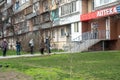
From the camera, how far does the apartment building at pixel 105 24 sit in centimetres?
4012

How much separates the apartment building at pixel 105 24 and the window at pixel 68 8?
5.51 meters

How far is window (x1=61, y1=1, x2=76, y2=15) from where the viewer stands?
5123cm

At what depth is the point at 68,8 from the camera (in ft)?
174

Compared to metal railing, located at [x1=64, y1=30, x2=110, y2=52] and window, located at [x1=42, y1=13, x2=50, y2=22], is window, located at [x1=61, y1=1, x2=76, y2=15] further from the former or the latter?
window, located at [x1=42, y1=13, x2=50, y2=22]

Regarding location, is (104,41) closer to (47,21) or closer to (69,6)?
(69,6)

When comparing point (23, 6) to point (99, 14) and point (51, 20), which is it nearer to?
point (51, 20)

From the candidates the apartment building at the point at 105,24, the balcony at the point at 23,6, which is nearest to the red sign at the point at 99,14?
the apartment building at the point at 105,24

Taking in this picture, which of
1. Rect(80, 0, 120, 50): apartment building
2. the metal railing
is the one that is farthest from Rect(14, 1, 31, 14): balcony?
the metal railing

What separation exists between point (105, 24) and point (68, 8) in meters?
11.2

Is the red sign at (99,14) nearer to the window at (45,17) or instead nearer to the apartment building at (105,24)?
the apartment building at (105,24)

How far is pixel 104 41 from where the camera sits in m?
42.2

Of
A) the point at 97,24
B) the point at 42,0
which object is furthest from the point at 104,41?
the point at 42,0

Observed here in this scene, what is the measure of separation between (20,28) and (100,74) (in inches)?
2652

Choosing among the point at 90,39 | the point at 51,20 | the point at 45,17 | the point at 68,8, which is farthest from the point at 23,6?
the point at 90,39
